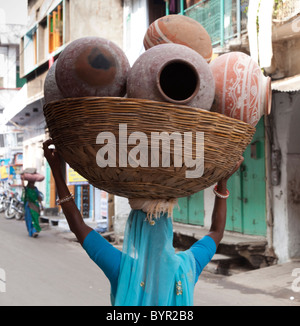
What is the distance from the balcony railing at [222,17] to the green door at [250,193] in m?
1.78

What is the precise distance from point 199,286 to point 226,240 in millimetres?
1729

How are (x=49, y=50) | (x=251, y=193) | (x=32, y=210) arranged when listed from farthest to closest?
(x=49, y=50) < (x=32, y=210) < (x=251, y=193)

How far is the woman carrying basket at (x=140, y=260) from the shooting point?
1.88 m

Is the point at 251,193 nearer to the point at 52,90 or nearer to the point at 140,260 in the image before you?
the point at 140,260

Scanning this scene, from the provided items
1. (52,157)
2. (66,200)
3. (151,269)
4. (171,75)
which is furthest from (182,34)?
(151,269)

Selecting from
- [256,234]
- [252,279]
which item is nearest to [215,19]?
[256,234]

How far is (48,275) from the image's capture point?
7.24m

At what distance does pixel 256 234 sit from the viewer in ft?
27.6

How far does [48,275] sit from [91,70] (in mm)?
6258

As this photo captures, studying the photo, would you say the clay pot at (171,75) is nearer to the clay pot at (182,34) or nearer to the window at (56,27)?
the clay pot at (182,34)

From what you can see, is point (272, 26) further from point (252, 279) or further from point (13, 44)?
point (13, 44)

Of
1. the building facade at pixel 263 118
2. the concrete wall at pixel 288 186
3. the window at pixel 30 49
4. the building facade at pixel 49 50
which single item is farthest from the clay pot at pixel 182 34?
the window at pixel 30 49

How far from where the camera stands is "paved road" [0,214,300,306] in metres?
5.80

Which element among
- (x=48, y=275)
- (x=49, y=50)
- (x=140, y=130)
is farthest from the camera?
(x=49, y=50)
